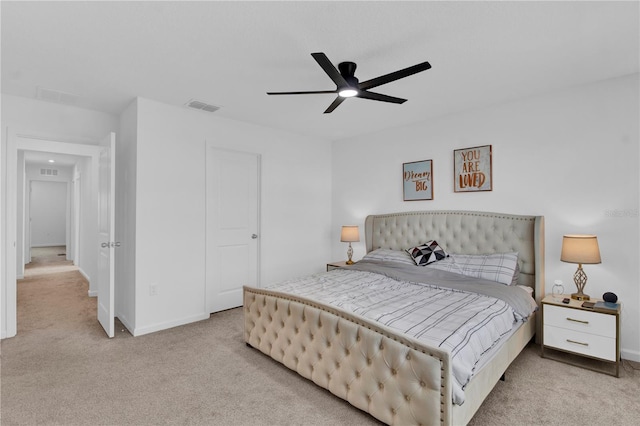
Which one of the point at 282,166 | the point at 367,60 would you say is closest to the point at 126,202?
the point at 282,166

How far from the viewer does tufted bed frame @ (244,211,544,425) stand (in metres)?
1.72

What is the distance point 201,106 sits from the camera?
3.69m

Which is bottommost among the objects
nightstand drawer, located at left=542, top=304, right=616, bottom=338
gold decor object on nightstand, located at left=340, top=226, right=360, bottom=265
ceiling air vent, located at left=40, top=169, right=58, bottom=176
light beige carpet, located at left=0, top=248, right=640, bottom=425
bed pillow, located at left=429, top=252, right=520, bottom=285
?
light beige carpet, located at left=0, top=248, right=640, bottom=425

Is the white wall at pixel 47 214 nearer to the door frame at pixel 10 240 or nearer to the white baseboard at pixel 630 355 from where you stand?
the door frame at pixel 10 240

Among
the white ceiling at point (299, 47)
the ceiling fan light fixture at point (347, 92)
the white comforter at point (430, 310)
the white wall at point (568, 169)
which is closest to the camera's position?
the white comforter at point (430, 310)

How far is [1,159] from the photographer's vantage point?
3.28 m

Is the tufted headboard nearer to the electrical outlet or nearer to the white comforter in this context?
the white comforter

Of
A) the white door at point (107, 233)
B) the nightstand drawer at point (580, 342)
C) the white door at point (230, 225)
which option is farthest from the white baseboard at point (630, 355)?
the white door at point (107, 233)

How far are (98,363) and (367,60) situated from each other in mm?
3334

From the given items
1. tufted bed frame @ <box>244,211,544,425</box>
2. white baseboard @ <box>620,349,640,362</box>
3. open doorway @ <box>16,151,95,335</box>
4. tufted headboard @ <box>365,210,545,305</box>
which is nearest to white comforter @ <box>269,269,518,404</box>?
tufted bed frame @ <box>244,211,544,425</box>

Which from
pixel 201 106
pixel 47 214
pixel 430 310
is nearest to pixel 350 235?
pixel 430 310

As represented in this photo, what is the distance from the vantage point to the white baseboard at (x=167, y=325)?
3.40 m

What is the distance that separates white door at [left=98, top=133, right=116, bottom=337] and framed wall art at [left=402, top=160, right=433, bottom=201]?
344 centimetres

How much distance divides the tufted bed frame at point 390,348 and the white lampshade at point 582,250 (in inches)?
14.7
